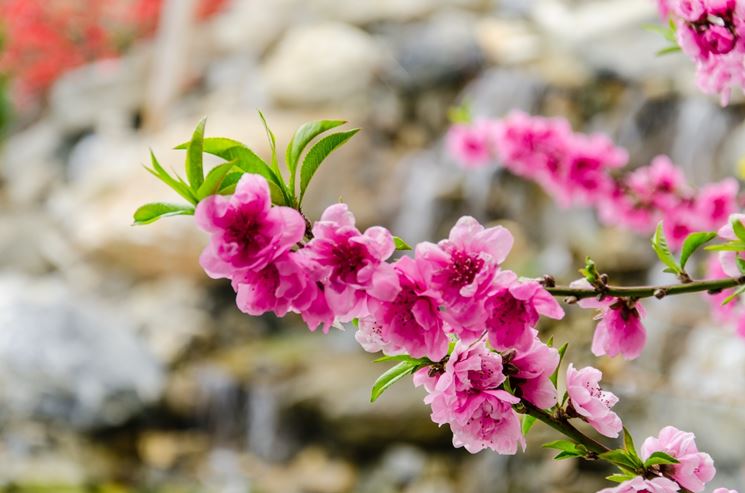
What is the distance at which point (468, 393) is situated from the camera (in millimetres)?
667

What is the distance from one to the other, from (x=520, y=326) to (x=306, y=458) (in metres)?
3.31

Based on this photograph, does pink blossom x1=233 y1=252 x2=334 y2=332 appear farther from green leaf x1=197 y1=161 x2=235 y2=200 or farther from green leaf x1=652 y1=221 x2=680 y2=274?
green leaf x1=652 y1=221 x2=680 y2=274

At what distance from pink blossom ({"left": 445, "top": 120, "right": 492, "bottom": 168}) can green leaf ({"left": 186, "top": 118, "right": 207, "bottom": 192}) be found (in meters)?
1.53

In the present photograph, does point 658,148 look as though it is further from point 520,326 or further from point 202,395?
point 520,326

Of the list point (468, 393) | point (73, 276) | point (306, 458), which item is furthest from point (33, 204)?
point (468, 393)

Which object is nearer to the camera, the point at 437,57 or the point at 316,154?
the point at 316,154

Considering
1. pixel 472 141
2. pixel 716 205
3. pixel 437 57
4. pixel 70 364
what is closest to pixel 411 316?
pixel 716 205

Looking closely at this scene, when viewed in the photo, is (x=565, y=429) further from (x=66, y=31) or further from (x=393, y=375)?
(x=66, y=31)

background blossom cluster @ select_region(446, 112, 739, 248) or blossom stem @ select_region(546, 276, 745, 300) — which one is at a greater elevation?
blossom stem @ select_region(546, 276, 745, 300)

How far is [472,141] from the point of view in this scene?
83.2 inches

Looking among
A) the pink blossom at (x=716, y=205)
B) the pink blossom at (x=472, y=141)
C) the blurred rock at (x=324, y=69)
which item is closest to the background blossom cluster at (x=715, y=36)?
the pink blossom at (x=716, y=205)

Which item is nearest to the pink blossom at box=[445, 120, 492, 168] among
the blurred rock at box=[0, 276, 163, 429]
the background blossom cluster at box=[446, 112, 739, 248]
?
the background blossom cluster at box=[446, 112, 739, 248]

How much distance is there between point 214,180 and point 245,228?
0.04m

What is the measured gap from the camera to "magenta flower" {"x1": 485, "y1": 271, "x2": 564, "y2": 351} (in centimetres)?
62
